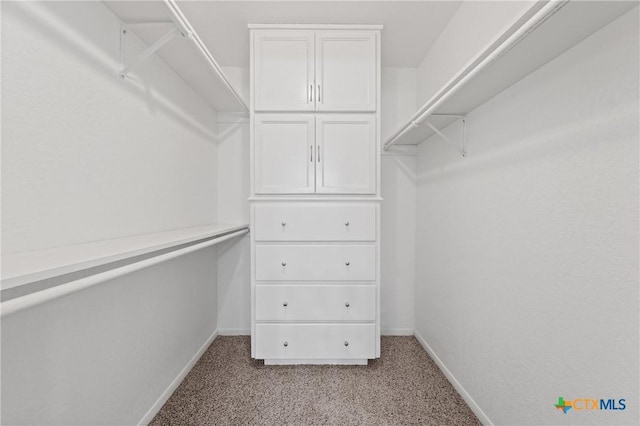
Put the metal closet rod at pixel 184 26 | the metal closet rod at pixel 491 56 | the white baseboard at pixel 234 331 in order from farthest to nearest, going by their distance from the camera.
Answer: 1. the white baseboard at pixel 234 331
2. the metal closet rod at pixel 184 26
3. the metal closet rod at pixel 491 56

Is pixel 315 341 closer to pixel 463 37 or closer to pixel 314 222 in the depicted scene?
pixel 314 222

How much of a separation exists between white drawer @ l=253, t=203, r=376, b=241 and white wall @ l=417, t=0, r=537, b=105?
40.3 inches

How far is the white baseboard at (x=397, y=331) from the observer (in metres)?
2.45

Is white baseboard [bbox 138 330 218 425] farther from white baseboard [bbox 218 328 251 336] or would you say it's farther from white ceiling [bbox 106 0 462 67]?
white ceiling [bbox 106 0 462 67]

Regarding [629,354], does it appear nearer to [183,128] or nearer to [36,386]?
[36,386]

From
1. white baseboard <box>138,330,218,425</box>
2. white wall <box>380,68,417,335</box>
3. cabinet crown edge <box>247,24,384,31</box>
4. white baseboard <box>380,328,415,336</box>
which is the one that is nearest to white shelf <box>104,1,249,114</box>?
cabinet crown edge <box>247,24,384,31</box>

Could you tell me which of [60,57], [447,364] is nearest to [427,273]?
[447,364]

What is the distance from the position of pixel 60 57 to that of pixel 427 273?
2.38 metres

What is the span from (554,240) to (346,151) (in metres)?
1.23

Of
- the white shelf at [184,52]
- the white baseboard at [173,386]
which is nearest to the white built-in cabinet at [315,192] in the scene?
the white shelf at [184,52]

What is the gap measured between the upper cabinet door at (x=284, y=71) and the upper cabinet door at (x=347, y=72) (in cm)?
7

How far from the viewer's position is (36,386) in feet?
2.89

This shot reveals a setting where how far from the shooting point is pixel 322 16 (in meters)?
1.82

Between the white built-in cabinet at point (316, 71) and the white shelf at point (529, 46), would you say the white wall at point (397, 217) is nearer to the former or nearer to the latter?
the white built-in cabinet at point (316, 71)
